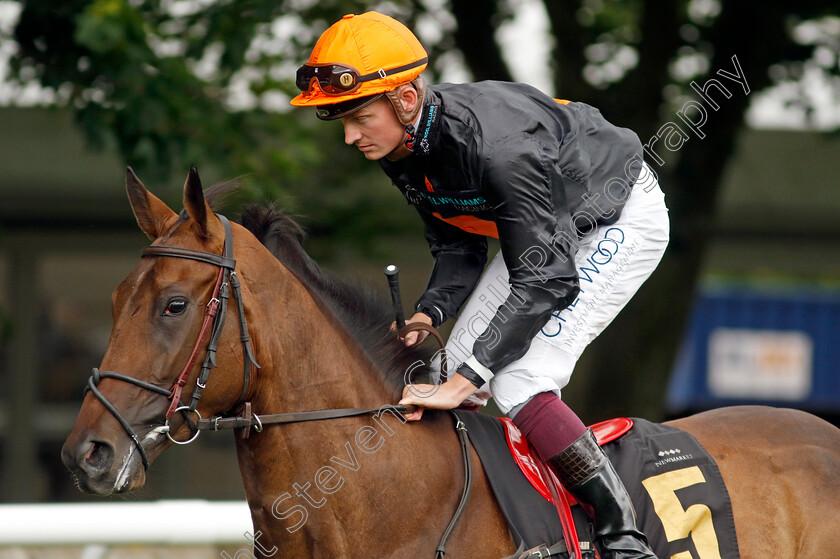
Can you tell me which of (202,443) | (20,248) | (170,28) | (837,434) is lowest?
(202,443)

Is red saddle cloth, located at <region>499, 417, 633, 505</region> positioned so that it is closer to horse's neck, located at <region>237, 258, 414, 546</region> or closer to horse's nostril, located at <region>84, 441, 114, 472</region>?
horse's neck, located at <region>237, 258, 414, 546</region>

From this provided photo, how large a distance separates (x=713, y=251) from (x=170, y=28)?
7.02 meters

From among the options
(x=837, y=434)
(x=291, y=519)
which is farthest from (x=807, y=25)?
(x=291, y=519)

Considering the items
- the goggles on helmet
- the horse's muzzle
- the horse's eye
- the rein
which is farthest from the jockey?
the horse's muzzle

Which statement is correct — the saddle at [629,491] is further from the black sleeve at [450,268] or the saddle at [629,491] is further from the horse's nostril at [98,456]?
the horse's nostril at [98,456]

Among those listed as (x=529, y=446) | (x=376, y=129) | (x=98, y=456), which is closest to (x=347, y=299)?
(x=376, y=129)

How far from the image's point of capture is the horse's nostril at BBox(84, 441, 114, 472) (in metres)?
2.21

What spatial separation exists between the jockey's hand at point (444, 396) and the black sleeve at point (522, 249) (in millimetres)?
96

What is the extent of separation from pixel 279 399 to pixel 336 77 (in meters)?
0.94

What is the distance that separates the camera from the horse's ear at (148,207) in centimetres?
253

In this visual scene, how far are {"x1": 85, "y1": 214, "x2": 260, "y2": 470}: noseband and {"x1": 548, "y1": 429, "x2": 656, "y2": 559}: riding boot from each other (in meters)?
0.96

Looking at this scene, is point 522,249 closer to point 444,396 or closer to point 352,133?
point 444,396

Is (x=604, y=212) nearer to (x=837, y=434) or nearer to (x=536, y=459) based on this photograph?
(x=536, y=459)

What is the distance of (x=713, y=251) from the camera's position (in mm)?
10406
